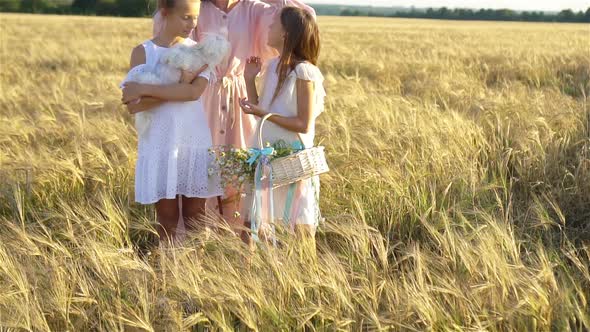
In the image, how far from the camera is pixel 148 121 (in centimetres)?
315

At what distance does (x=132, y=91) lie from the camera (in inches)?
120

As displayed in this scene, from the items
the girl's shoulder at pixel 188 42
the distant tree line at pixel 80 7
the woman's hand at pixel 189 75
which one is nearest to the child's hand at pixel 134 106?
the woman's hand at pixel 189 75

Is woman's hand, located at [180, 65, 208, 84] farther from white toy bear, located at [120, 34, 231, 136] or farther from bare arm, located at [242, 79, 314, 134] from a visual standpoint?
bare arm, located at [242, 79, 314, 134]

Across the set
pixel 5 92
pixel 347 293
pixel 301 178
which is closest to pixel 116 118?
pixel 5 92

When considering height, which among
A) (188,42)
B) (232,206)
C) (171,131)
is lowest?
(232,206)

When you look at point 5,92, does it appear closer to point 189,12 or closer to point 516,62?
point 189,12

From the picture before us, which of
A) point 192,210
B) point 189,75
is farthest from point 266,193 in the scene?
point 189,75

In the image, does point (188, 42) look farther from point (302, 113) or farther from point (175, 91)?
point (302, 113)

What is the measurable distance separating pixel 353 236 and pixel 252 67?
3.59 ft

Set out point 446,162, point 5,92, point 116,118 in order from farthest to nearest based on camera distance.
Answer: point 5,92 → point 116,118 → point 446,162

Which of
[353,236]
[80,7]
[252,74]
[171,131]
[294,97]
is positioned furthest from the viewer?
[80,7]

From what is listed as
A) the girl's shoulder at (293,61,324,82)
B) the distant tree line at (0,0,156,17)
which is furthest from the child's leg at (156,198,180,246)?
A: the distant tree line at (0,0,156,17)

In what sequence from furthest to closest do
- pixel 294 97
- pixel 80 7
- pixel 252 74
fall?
pixel 80 7 < pixel 252 74 < pixel 294 97

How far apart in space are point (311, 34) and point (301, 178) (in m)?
0.63
